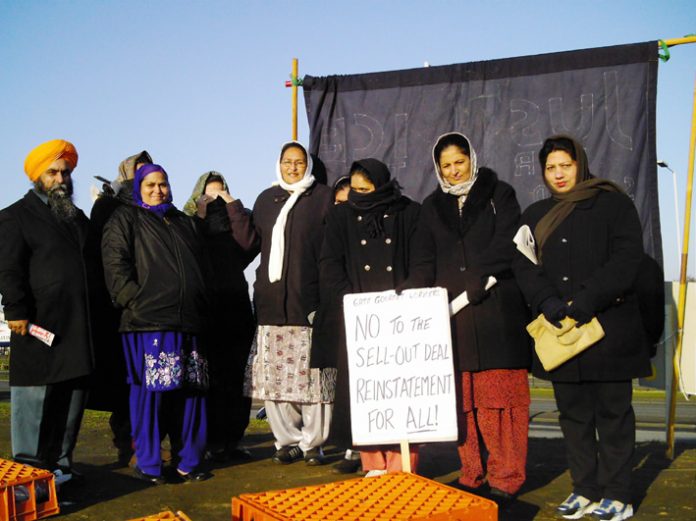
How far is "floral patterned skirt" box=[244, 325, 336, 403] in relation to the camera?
5.43m

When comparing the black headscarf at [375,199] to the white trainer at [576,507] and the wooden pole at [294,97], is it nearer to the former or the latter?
the wooden pole at [294,97]

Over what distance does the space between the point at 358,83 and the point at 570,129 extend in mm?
1795

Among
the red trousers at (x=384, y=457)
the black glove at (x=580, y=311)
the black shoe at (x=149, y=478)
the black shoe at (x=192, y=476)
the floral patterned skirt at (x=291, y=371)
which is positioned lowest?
the black shoe at (x=192, y=476)

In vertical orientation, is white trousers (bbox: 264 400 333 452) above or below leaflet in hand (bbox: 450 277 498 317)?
below

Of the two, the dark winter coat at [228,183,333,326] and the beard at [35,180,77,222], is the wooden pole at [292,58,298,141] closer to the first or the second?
the dark winter coat at [228,183,333,326]

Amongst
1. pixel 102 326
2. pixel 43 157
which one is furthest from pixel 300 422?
pixel 43 157

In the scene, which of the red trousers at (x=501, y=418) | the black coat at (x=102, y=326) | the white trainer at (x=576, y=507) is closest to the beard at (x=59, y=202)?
the black coat at (x=102, y=326)

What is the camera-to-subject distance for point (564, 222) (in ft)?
14.2

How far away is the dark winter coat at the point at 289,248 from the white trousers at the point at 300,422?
653 millimetres

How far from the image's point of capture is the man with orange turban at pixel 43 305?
14.7 ft

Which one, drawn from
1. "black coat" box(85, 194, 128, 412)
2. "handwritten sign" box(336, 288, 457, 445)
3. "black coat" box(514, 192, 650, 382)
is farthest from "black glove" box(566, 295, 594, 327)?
"black coat" box(85, 194, 128, 412)

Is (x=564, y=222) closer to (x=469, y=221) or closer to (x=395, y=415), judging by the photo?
(x=469, y=221)

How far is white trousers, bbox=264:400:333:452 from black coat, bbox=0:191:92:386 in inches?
62.4

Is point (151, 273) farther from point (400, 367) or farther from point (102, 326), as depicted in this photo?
point (400, 367)
